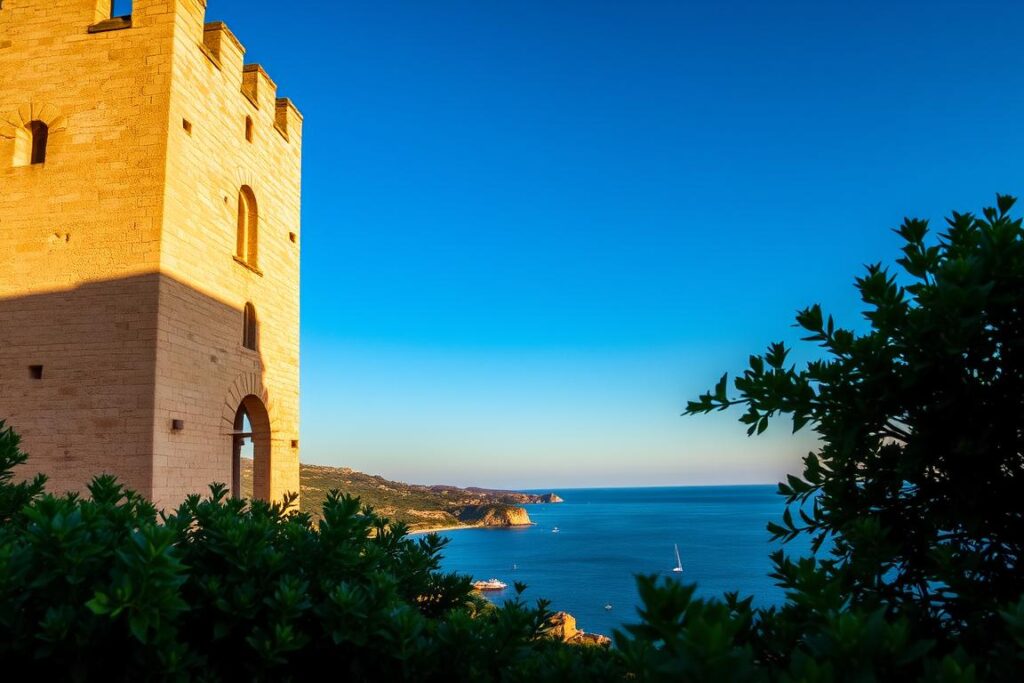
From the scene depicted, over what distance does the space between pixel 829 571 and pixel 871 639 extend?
1022 mm

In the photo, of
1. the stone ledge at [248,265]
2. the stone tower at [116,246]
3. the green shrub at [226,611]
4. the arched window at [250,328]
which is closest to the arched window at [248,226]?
the stone ledge at [248,265]

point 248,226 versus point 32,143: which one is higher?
point 32,143

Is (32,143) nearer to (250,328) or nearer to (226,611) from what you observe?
(250,328)

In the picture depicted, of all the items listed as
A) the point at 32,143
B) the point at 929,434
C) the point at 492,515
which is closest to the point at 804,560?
the point at 929,434

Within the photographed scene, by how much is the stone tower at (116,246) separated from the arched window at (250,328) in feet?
3.88

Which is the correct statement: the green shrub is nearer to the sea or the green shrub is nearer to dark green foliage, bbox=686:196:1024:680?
dark green foliage, bbox=686:196:1024:680

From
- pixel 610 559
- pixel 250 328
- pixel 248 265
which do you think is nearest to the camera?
pixel 248 265

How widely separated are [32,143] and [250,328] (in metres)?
5.43

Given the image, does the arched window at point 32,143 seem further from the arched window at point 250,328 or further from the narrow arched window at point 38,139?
the arched window at point 250,328

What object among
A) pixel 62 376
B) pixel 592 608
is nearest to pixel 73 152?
pixel 62 376

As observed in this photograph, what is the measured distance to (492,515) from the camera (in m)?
160

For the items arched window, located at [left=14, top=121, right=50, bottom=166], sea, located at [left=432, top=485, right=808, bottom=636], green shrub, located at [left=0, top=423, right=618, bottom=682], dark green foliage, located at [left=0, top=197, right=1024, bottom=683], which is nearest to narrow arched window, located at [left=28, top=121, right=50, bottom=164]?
arched window, located at [left=14, top=121, right=50, bottom=166]

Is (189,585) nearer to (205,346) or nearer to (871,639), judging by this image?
(871,639)

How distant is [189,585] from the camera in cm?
329
